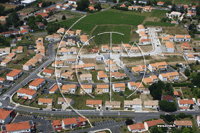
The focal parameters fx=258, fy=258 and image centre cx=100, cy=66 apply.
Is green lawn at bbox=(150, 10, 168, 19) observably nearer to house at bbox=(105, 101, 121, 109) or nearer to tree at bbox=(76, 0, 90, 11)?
tree at bbox=(76, 0, 90, 11)

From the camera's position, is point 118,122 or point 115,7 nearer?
point 118,122

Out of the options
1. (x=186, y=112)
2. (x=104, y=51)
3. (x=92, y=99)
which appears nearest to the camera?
(x=186, y=112)

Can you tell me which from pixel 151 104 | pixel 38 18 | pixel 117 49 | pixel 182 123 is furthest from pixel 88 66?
pixel 38 18

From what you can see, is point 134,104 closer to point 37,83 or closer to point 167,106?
point 167,106

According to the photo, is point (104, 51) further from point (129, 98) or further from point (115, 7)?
point (115, 7)

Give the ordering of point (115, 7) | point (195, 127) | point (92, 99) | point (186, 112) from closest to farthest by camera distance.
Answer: point (195, 127) < point (186, 112) < point (92, 99) < point (115, 7)

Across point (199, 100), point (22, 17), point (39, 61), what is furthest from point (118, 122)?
point (22, 17)

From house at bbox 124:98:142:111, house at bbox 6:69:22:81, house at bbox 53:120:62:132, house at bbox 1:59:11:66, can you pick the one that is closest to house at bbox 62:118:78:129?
house at bbox 53:120:62:132
